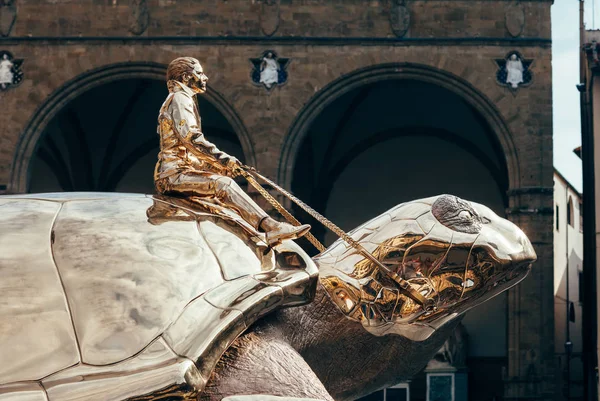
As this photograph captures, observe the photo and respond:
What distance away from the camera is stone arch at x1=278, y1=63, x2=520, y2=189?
1823cm

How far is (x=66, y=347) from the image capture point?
12.3 ft

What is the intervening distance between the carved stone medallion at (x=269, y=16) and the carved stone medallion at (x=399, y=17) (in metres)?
1.87

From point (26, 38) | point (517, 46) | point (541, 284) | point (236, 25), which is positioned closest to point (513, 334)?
point (541, 284)

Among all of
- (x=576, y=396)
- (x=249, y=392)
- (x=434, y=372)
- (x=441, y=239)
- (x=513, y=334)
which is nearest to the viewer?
(x=249, y=392)

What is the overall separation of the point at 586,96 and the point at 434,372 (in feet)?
18.5

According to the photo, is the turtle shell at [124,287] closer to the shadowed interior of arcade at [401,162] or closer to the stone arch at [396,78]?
the stone arch at [396,78]

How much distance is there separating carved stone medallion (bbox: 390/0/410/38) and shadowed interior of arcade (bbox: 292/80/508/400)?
307cm

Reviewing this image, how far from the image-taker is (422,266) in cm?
513

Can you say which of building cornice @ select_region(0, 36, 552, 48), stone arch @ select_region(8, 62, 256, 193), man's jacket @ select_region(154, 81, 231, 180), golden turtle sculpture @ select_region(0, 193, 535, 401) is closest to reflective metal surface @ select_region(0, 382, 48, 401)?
golden turtle sculpture @ select_region(0, 193, 535, 401)

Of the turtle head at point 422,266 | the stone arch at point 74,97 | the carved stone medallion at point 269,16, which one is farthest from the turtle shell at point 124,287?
the carved stone medallion at point 269,16

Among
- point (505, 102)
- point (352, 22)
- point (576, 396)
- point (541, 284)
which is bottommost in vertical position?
point (576, 396)

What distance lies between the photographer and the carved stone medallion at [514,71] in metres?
18.3

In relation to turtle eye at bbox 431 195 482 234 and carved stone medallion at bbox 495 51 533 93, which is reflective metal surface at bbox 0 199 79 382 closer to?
turtle eye at bbox 431 195 482 234

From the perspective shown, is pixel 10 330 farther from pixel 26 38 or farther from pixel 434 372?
pixel 434 372
